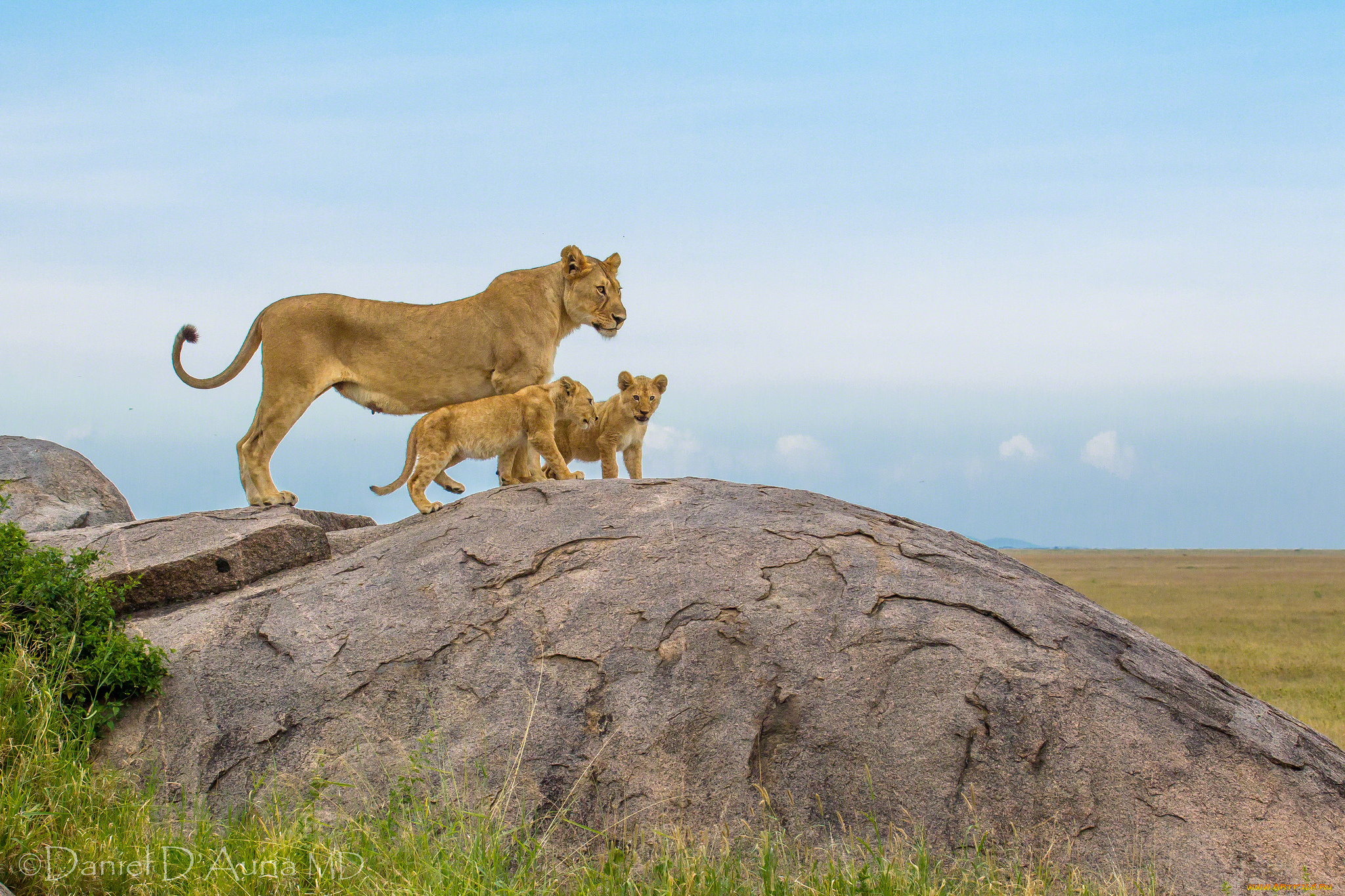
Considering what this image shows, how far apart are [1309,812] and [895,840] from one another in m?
2.36

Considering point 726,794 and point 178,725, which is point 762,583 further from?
point 178,725

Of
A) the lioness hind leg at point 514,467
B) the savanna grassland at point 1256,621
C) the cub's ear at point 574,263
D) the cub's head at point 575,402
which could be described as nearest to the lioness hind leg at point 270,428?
the lioness hind leg at point 514,467

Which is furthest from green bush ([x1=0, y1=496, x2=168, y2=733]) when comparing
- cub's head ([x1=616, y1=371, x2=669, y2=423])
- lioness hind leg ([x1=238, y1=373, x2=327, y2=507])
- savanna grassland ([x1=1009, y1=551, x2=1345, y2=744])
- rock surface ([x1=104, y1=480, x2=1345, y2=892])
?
savanna grassland ([x1=1009, y1=551, x2=1345, y2=744])

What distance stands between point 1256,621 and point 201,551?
28982 mm

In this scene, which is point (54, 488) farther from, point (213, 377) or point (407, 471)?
point (407, 471)

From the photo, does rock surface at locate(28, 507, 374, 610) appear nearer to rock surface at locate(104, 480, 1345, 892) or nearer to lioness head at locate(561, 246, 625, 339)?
rock surface at locate(104, 480, 1345, 892)

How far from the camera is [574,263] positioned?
33.1 feet

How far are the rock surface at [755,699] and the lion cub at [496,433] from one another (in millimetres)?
1498

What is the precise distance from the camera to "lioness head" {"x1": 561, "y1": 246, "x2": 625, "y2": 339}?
10125mm

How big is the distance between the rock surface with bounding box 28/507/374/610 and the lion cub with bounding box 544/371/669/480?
249cm

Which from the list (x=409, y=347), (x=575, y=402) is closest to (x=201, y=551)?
(x=409, y=347)

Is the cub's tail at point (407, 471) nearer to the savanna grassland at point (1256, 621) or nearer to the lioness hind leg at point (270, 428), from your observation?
the lioness hind leg at point (270, 428)

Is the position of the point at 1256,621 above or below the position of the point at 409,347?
below

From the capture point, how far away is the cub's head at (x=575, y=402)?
Result: 382 inches
